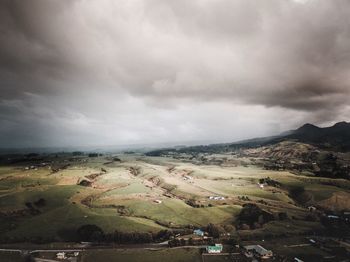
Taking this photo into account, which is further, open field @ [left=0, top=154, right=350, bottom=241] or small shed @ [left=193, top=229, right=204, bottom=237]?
open field @ [left=0, top=154, right=350, bottom=241]

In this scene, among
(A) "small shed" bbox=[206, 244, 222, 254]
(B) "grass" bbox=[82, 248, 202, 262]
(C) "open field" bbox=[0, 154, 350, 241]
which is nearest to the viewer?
(B) "grass" bbox=[82, 248, 202, 262]

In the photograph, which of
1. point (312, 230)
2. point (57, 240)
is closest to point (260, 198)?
point (312, 230)

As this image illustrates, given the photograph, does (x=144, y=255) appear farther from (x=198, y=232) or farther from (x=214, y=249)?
(x=198, y=232)

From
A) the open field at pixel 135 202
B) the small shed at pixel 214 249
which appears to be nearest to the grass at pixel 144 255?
the small shed at pixel 214 249

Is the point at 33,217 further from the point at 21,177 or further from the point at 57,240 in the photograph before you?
the point at 21,177

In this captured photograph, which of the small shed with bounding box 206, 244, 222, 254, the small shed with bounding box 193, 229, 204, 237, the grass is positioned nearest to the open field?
the small shed with bounding box 193, 229, 204, 237

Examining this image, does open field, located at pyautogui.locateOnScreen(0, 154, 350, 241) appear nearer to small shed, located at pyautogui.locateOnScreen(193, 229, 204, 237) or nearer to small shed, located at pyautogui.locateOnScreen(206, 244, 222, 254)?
small shed, located at pyautogui.locateOnScreen(193, 229, 204, 237)

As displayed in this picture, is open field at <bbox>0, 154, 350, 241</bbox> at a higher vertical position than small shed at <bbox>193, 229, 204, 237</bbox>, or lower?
higher

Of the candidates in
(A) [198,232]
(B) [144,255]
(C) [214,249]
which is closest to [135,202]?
(A) [198,232]
